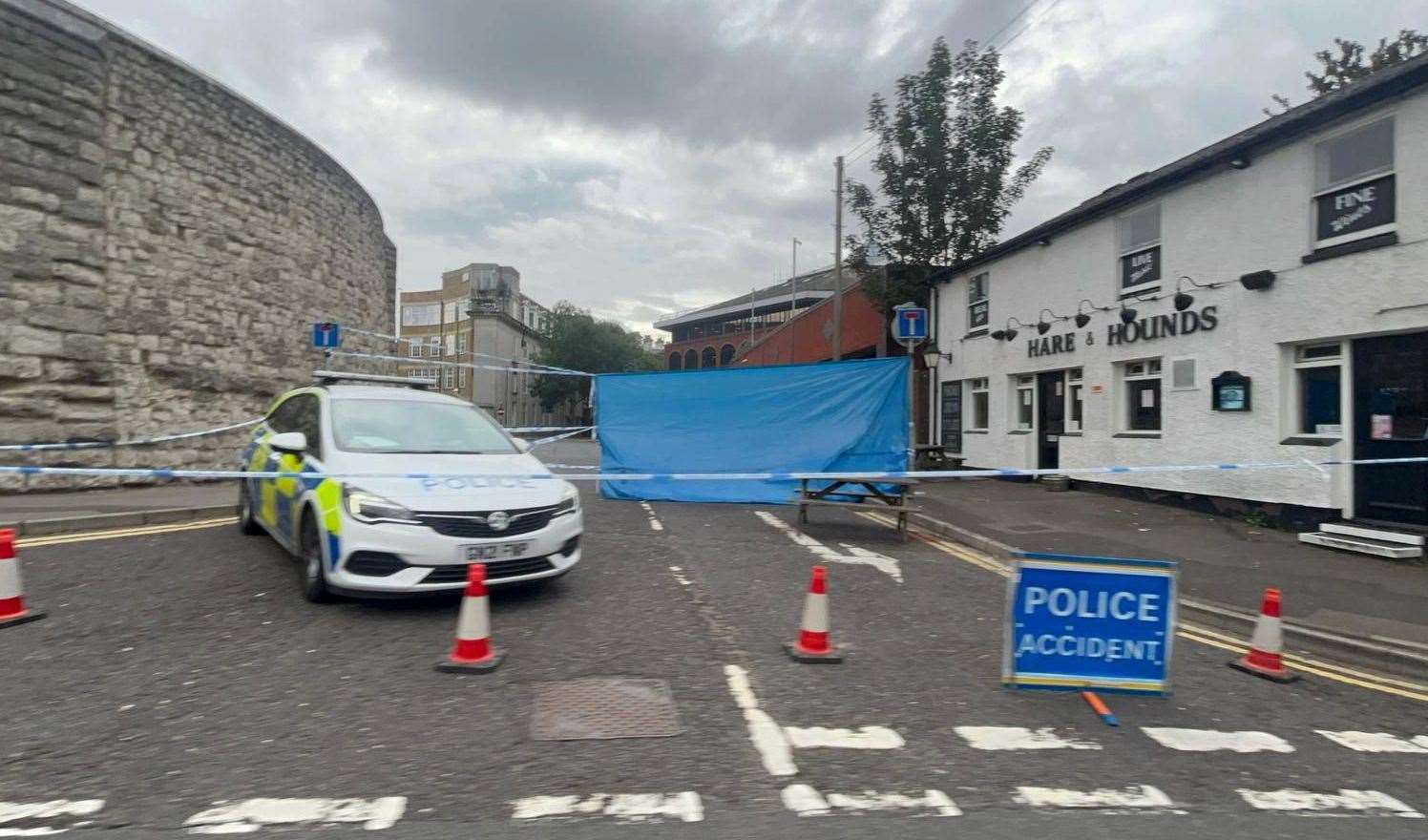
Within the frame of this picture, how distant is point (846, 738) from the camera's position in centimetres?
376

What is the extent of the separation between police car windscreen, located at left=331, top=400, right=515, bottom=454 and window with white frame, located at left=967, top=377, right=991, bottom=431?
1389 cm

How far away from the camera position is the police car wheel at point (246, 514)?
8172 mm

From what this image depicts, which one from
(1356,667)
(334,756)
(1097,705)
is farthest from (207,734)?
(1356,667)

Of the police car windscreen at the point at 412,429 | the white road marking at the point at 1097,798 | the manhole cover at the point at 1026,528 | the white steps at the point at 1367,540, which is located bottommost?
the white road marking at the point at 1097,798

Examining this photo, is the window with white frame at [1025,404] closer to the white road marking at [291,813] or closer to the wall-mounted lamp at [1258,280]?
the wall-mounted lamp at [1258,280]

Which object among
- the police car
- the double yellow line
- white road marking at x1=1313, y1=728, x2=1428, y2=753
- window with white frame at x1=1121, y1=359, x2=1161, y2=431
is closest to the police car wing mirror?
the police car

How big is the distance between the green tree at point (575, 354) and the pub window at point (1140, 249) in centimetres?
4791

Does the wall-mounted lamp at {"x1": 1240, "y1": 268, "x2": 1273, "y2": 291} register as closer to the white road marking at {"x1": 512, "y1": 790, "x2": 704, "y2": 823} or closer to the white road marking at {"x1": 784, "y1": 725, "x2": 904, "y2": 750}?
the white road marking at {"x1": 784, "y1": 725, "x2": 904, "y2": 750}

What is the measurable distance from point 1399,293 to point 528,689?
9.99 metres

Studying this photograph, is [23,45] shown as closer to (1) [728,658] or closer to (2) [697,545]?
(2) [697,545]

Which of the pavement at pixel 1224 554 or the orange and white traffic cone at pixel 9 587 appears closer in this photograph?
the orange and white traffic cone at pixel 9 587

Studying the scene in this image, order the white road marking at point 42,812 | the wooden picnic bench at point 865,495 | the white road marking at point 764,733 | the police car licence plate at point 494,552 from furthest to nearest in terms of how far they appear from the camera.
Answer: the wooden picnic bench at point 865,495
the police car licence plate at point 494,552
the white road marking at point 764,733
the white road marking at point 42,812

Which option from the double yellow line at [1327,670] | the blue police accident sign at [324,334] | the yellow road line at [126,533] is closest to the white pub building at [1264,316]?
the double yellow line at [1327,670]

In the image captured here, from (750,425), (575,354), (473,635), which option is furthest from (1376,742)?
(575,354)
